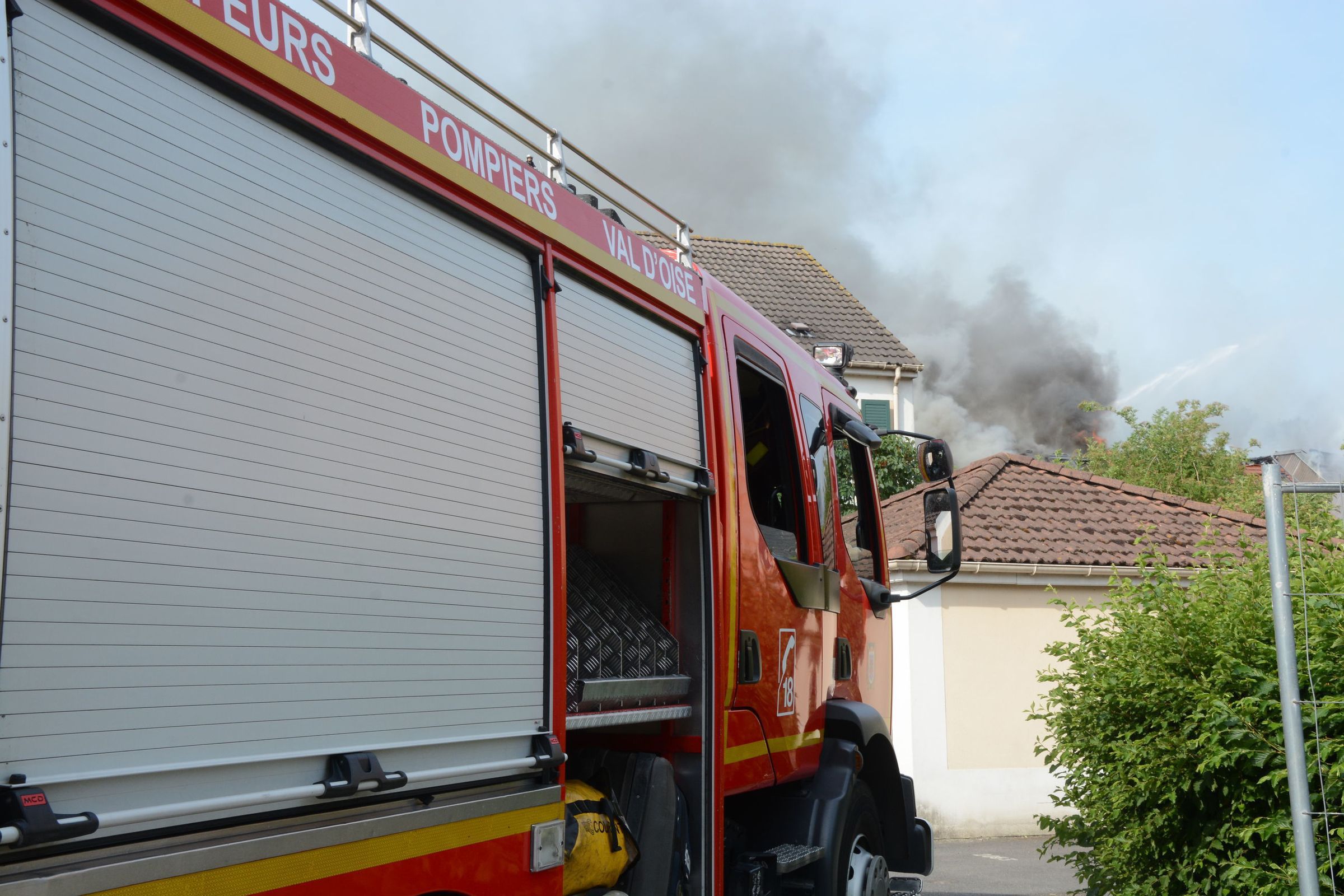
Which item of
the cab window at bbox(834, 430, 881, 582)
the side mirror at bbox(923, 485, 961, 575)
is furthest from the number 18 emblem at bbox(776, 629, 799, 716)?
the cab window at bbox(834, 430, 881, 582)

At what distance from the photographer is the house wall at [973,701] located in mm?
12969

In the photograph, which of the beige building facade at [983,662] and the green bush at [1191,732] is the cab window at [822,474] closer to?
Result: the green bush at [1191,732]

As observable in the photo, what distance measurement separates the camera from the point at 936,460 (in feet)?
19.8

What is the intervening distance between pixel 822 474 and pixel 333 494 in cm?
335

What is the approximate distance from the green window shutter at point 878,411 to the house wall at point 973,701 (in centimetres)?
899

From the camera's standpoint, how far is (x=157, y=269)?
7.23 feet

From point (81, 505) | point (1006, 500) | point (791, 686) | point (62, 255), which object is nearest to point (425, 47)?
point (62, 255)

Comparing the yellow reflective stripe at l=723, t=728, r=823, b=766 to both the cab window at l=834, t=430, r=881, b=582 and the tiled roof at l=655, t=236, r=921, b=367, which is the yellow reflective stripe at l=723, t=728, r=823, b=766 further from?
the tiled roof at l=655, t=236, r=921, b=367

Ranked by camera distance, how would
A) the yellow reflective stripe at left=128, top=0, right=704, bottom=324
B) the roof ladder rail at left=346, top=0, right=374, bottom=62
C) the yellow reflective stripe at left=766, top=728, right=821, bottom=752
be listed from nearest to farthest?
the yellow reflective stripe at left=128, top=0, right=704, bottom=324 < the roof ladder rail at left=346, top=0, right=374, bottom=62 < the yellow reflective stripe at left=766, top=728, right=821, bottom=752

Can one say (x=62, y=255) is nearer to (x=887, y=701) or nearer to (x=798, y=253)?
(x=887, y=701)

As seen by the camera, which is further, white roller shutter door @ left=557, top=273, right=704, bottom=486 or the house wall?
the house wall

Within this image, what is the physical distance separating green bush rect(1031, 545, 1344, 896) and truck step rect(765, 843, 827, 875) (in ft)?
4.98

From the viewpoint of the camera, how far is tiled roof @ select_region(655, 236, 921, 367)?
23.1 meters

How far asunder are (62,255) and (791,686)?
11.3ft
